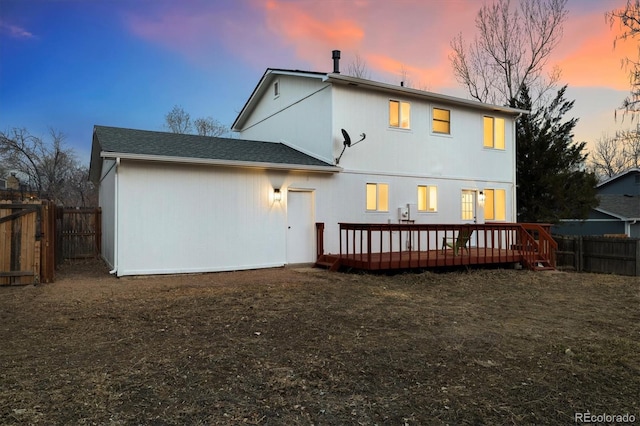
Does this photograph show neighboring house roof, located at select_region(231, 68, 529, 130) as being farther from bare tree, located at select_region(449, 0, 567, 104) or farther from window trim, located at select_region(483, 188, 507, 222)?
bare tree, located at select_region(449, 0, 567, 104)

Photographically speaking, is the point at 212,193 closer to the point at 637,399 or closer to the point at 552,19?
the point at 637,399

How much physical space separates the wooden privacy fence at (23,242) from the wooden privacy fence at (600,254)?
14197 millimetres

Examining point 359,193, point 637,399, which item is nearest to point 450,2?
point 359,193

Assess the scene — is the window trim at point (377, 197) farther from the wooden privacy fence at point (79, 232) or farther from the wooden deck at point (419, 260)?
the wooden privacy fence at point (79, 232)

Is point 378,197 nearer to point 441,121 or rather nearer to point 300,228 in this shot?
point 300,228

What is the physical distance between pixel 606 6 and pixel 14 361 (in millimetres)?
13481

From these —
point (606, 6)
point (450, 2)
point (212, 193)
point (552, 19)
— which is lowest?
point (212, 193)

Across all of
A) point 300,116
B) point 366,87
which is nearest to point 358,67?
point 300,116

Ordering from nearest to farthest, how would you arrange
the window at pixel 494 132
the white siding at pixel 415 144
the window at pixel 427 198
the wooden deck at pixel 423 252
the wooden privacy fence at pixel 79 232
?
1. the wooden deck at pixel 423 252
2. the white siding at pixel 415 144
3. the wooden privacy fence at pixel 79 232
4. the window at pixel 427 198
5. the window at pixel 494 132

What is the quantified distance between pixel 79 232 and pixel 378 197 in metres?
9.77

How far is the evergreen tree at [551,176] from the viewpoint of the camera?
16.9 m

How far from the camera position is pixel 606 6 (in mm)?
10141

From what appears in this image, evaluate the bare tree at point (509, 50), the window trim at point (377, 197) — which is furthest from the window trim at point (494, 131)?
the bare tree at point (509, 50)

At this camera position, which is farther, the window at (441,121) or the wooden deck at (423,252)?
the window at (441,121)
